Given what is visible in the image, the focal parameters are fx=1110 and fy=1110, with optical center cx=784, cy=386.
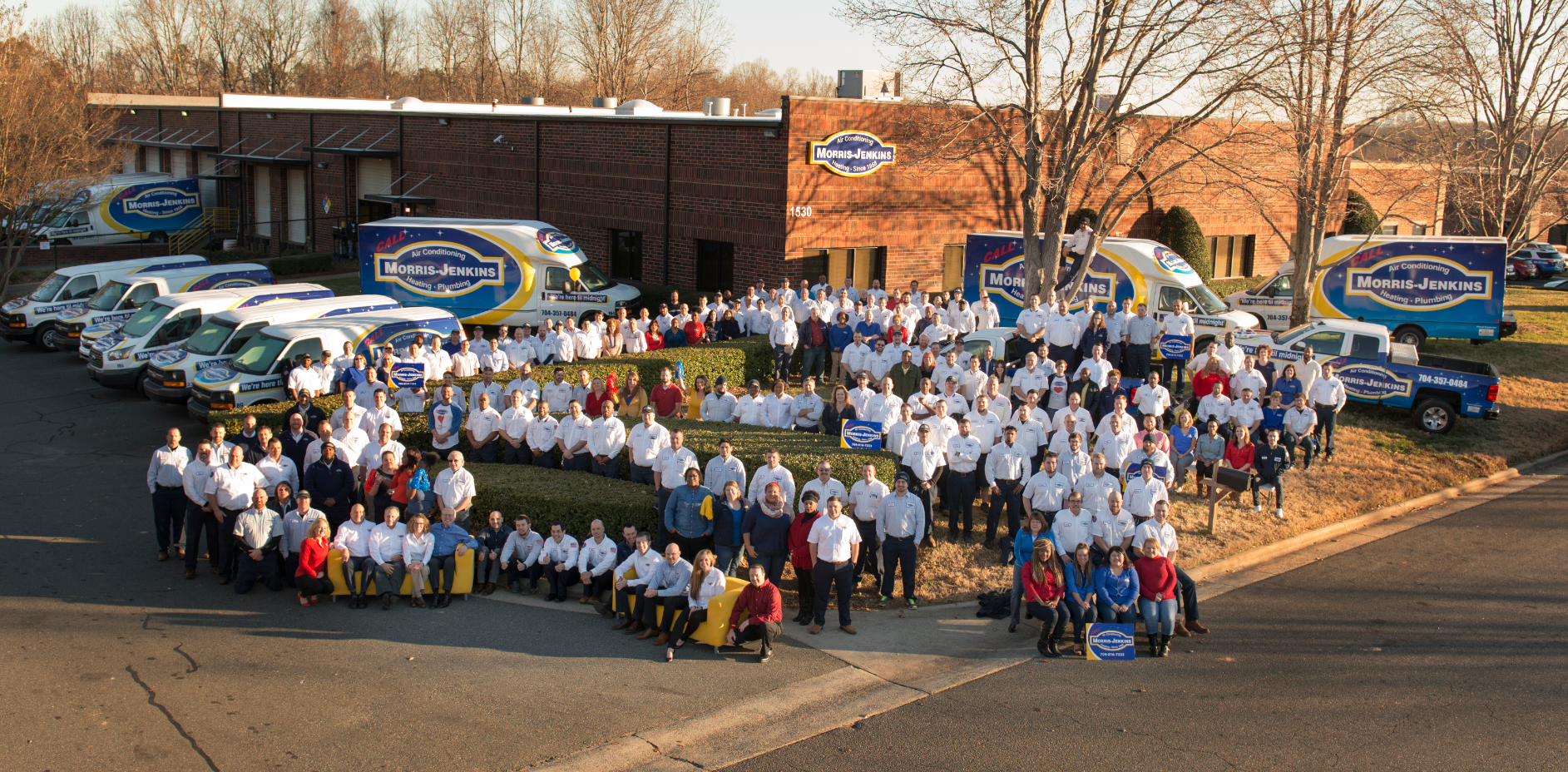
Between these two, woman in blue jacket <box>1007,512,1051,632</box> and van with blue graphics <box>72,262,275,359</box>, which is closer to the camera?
woman in blue jacket <box>1007,512,1051,632</box>

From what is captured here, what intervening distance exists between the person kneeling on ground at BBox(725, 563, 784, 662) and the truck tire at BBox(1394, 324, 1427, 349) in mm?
20746

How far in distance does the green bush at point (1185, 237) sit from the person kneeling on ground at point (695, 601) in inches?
1106

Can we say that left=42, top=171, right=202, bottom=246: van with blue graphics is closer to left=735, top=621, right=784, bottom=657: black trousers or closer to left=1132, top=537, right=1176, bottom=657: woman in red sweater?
left=735, top=621, right=784, bottom=657: black trousers

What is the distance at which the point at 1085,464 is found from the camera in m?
12.7

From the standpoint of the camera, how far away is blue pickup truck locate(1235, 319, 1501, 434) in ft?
59.9

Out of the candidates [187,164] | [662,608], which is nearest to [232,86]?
[187,164]

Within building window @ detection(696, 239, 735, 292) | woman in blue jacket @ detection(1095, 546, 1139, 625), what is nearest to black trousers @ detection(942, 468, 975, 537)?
woman in blue jacket @ detection(1095, 546, 1139, 625)

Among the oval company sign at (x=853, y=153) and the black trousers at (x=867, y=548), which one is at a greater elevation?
the oval company sign at (x=853, y=153)

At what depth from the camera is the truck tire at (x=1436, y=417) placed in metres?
18.5

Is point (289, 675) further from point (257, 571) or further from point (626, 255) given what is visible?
point (626, 255)

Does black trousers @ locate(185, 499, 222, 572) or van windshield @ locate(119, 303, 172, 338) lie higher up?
van windshield @ locate(119, 303, 172, 338)

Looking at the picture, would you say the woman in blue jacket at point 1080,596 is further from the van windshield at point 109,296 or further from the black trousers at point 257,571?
the van windshield at point 109,296


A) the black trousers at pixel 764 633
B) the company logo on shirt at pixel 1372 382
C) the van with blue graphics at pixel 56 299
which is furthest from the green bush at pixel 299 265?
the company logo on shirt at pixel 1372 382

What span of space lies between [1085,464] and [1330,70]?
1635cm
